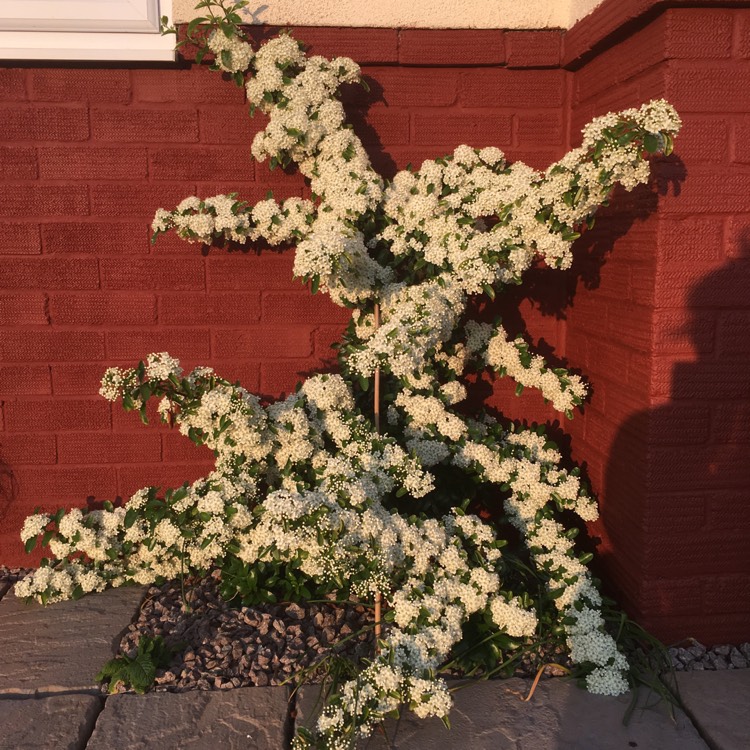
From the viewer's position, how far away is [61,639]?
2.79 meters

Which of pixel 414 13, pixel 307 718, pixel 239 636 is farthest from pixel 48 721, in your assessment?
pixel 414 13

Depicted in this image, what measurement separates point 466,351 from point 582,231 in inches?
25.9

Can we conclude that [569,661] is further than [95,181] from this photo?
No

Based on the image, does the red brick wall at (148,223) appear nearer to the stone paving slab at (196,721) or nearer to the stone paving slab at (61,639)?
the stone paving slab at (61,639)

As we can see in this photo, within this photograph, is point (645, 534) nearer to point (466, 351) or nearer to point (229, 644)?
point (466, 351)

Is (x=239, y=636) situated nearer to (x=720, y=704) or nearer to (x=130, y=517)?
(x=130, y=517)

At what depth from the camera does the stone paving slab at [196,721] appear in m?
2.24

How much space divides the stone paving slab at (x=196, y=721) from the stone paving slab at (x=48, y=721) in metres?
0.04

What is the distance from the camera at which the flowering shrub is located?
2465 mm

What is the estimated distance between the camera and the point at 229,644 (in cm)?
270

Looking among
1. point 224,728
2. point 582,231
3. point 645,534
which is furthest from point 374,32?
point 224,728

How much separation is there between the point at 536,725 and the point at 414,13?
8.49 feet

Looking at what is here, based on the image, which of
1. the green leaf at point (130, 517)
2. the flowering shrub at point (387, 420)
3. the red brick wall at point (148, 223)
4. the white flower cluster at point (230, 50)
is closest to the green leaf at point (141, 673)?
the flowering shrub at point (387, 420)

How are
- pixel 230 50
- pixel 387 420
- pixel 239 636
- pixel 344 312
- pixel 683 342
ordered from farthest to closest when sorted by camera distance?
pixel 344 312 → pixel 387 420 → pixel 230 50 → pixel 239 636 → pixel 683 342
